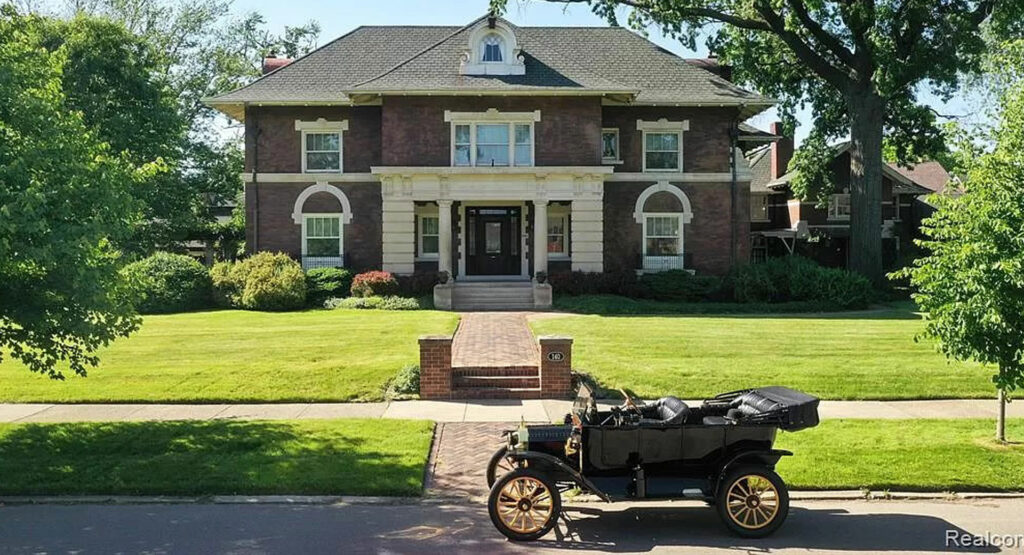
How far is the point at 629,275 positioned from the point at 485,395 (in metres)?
15.9

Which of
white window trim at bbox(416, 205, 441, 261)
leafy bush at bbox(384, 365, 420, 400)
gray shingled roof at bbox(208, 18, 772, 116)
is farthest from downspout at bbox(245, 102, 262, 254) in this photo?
leafy bush at bbox(384, 365, 420, 400)

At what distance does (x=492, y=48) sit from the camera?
94.7ft

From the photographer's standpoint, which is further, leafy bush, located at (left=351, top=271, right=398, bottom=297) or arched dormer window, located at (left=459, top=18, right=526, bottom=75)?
arched dormer window, located at (left=459, top=18, right=526, bottom=75)

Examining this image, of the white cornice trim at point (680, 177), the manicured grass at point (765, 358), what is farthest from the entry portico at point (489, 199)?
the manicured grass at point (765, 358)

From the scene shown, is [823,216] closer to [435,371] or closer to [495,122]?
[495,122]

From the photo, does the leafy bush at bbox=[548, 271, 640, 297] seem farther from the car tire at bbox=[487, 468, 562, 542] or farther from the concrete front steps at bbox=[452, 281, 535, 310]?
the car tire at bbox=[487, 468, 562, 542]

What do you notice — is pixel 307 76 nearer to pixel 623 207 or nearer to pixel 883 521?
pixel 623 207

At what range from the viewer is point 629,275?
28531mm

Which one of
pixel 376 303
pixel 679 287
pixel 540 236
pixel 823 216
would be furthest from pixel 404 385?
pixel 823 216

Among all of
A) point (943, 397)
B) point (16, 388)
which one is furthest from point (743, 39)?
point (16, 388)

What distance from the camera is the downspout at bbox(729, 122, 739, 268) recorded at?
2984cm

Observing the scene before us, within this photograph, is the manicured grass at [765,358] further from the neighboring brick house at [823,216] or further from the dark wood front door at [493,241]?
the neighboring brick house at [823,216]

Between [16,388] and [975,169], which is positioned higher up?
[975,169]

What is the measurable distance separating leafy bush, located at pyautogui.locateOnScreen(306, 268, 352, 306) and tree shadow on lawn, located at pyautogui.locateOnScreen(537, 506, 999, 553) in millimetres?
20471
